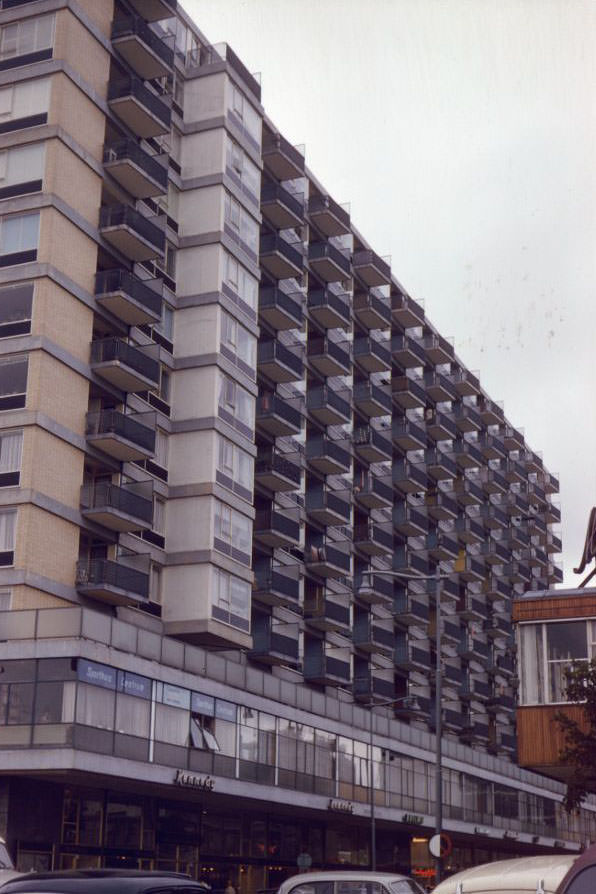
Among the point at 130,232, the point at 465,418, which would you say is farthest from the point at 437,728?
the point at 465,418

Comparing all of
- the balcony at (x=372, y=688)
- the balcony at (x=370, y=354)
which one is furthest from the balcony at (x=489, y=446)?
the balcony at (x=372, y=688)

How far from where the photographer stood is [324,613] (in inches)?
2621

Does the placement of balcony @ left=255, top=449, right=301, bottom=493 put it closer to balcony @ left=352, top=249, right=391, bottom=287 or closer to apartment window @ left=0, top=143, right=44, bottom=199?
apartment window @ left=0, top=143, right=44, bottom=199

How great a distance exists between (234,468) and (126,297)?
29.1 ft

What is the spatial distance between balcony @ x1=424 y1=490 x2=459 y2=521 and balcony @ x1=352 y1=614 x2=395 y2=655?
13612mm

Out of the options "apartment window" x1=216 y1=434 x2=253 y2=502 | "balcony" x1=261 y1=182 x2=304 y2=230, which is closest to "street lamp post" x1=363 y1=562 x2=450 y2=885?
"apartment window" x1=216 y1=434 x2=253 y2=502

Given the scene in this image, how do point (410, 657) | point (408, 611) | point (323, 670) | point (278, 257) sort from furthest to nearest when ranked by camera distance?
point (408, 611) < point (410, 657) < point (323, 670) < point (278, 257)

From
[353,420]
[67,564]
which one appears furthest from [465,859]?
[67,564]

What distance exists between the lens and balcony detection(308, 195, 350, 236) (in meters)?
71.7

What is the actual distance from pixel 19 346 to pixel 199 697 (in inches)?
558

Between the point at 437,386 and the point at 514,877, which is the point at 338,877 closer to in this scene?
the point at 514,877

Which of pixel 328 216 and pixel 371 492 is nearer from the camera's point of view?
pixel 328 216

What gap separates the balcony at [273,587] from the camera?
59.6 metres

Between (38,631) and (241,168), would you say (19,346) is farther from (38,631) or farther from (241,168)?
(241,168)
